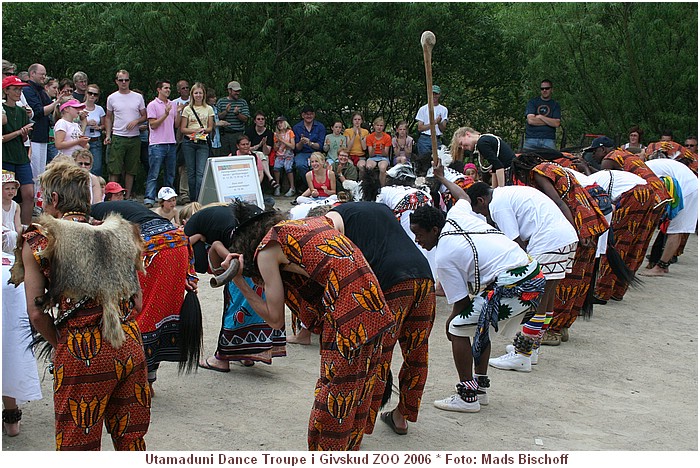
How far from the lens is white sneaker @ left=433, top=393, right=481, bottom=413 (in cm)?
595

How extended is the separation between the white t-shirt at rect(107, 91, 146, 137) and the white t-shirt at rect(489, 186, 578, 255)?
7.43m

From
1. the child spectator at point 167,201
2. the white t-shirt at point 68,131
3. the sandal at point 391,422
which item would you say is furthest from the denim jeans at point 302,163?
the sandal at point 391,422

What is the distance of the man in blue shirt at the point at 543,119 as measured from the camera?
14.4m

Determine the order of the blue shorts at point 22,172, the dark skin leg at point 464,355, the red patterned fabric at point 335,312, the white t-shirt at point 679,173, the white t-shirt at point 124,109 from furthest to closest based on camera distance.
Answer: the white t-shirt at point 124,109 → the white t-shirt at point 679,173 → the blue shorts at point 22,172 → the dark skin leg at point 464,355 → the red patterned fabric at point 335,312

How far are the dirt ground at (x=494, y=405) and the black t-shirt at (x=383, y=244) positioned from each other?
1155 mm

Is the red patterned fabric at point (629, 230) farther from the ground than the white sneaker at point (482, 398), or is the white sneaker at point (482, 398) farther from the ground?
the red patterned fabric at point (629, 230)

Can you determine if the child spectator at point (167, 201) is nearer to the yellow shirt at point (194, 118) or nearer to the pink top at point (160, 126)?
the pink top at point (160, 126)

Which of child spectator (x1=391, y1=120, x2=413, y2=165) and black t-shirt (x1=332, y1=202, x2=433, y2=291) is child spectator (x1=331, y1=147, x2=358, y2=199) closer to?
child spectator (x1=391, y1=120, x2=413, y2=165)

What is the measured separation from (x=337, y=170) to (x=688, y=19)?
701 cm

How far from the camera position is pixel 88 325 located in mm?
3971

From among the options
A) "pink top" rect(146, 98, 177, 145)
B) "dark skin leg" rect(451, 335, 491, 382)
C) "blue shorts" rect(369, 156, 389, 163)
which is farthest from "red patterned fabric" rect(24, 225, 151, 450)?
"blue shorts" rect(369, 156, 389, 163)

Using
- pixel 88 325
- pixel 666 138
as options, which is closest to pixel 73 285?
pixel 88 325

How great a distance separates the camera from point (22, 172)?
998 centimetres

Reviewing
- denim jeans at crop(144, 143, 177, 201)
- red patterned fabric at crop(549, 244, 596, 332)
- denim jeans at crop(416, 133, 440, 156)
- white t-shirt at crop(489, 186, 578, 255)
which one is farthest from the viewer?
denim jeans at crop(416, 133, 440, 156)
